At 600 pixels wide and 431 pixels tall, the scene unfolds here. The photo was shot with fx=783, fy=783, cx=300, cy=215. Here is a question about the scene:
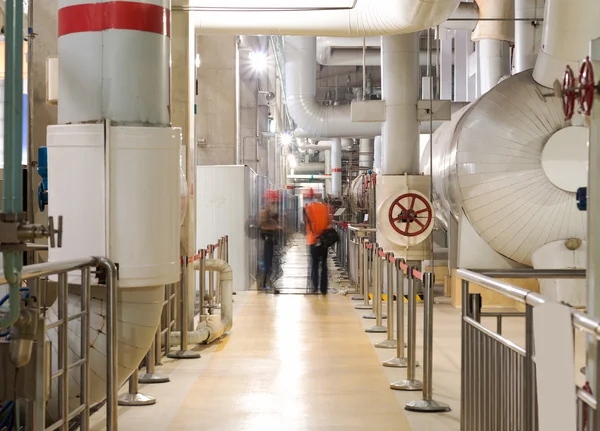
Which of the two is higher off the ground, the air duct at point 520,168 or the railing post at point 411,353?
the air duct at point 520,168

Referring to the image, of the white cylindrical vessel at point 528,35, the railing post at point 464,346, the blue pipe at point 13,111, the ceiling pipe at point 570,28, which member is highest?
the white cylindrical vessel at point 528,35

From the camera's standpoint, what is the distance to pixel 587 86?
139 inches

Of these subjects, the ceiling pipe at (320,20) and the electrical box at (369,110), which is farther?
the electrical box at (369,110)

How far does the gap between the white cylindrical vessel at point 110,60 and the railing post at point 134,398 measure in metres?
2.55

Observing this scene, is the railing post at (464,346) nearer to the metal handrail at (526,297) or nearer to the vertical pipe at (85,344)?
the metal handrail at (526,297)

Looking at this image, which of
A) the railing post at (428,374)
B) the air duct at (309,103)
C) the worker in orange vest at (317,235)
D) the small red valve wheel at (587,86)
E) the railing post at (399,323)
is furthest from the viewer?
the air duct at (309,103)

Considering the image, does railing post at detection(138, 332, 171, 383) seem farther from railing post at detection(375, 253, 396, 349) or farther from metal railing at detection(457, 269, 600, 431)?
metal railing at detection(457, 269, 600, 431)

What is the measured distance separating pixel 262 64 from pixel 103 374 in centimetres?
1483

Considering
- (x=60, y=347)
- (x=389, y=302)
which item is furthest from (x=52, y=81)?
(x=389, y=302)

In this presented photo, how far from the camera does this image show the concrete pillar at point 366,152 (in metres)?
35.0

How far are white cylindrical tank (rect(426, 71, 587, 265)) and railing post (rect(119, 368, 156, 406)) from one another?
16.3 ft

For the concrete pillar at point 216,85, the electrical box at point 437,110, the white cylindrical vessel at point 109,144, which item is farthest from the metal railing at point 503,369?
the concrete pillar at point 216,85

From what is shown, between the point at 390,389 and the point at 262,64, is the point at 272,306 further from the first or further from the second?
the point at 262,64

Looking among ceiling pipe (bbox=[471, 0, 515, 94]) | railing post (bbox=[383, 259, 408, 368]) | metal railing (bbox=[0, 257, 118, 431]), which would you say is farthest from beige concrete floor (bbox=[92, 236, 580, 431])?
ceiling pipe (bbox=[471, 0, 515, 94])
